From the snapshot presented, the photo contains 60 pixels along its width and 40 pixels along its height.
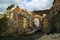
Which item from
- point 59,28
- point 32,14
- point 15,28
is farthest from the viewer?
point 32,14

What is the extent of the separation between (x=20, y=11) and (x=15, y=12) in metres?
1.67

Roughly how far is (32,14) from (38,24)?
5.94 m

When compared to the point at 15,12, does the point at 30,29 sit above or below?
below

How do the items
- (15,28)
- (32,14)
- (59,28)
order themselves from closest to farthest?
(59,28)
(15,28)
(32,14)

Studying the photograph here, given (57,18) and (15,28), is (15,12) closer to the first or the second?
(15,28)

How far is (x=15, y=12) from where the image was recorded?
77000 millimetres

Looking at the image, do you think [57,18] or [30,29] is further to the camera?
[30,29]

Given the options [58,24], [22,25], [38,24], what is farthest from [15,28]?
[58,24]

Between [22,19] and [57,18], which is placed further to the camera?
[22,19]

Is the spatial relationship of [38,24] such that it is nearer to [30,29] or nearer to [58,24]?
[30,29]

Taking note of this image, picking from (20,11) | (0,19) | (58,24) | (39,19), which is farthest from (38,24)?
(58,24)

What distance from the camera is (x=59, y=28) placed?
4809 cm

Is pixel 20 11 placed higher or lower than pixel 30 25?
higher

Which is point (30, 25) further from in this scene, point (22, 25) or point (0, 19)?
point (0, 19)
